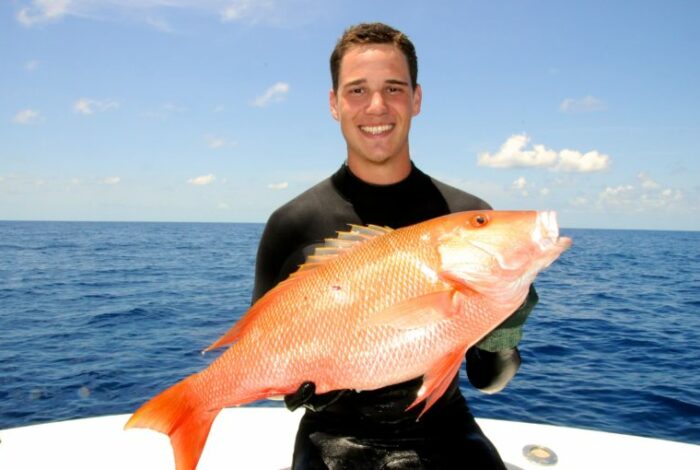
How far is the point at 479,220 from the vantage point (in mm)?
2434

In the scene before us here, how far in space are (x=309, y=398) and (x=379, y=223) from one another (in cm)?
141

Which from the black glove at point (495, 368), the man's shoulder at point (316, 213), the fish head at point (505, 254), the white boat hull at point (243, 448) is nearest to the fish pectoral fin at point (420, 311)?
the fish head at point (505, 254)

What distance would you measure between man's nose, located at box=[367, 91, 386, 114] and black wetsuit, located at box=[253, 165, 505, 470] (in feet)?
1.91

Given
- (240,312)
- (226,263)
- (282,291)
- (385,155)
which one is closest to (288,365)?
(282,291)

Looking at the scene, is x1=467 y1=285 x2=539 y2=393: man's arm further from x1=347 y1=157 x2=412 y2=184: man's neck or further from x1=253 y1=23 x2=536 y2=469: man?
x1=347 y1=157 x2=412 y2=184: man's neck

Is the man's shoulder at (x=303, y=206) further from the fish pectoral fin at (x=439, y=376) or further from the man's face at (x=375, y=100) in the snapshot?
the fish pectoral fin at (x=439, y=376)

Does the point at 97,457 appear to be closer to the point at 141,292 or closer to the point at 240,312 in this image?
the point at 240,312

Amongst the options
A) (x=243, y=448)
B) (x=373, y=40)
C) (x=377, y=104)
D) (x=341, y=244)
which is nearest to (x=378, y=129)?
(x=377, y=104)

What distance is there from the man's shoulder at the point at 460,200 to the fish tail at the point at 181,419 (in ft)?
7.17

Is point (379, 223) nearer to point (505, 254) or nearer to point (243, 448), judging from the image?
point (505, 254)

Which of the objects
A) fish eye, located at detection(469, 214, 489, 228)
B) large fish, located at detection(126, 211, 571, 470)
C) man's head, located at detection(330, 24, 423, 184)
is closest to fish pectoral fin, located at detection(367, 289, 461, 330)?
large fish, located at detection(126, 211, 571, 470)

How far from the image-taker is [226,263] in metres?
39.1

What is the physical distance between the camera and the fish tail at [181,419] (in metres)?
2.31

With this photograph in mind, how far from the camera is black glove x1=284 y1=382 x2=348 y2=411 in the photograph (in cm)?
239
